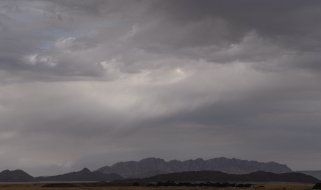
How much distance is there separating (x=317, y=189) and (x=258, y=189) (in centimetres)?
2126

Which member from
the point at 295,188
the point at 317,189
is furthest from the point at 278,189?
the point at 317,189

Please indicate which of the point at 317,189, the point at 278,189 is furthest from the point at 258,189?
Answer: the point at 317,189

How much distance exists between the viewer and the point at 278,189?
156 m

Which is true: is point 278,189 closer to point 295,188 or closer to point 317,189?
point 295,188

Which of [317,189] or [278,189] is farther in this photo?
[278,189]

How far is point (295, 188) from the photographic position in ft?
504

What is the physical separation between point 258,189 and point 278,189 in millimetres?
6062

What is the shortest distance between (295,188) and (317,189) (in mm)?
12460

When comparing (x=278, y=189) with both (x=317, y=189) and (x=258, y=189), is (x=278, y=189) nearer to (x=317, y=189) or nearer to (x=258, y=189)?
(x=258, y=189)

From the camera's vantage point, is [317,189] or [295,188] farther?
[295,188]

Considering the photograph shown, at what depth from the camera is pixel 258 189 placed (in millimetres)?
158375

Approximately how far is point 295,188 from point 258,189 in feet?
36.0

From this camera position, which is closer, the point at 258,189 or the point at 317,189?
the point at 317,189
